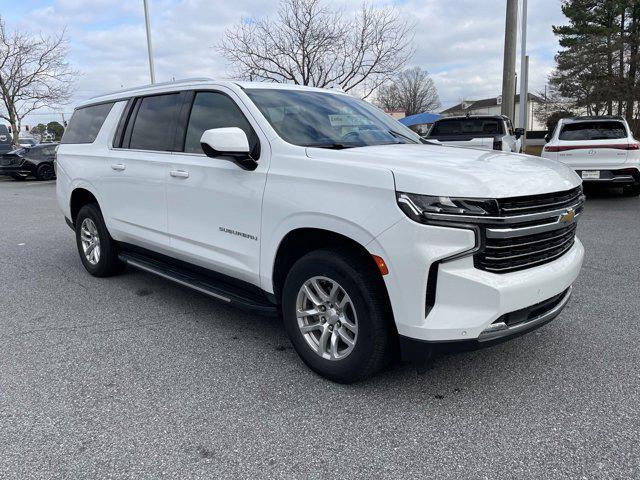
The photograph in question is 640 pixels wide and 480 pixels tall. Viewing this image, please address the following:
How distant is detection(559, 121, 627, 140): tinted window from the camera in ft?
33.9

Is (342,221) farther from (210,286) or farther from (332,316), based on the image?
(210,286)

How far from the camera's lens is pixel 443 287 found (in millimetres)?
2686

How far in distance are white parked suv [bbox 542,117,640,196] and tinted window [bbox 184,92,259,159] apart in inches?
317

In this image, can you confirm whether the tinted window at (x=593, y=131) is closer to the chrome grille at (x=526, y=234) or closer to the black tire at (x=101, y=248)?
the chrome grille at (x=526, y=234)

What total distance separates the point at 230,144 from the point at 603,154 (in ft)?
29.0

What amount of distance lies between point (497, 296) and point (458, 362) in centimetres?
101

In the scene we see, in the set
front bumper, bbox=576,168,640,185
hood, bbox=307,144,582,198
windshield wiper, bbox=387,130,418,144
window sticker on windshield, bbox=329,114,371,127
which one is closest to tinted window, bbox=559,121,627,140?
front bumper, bbox=576,168,640,185

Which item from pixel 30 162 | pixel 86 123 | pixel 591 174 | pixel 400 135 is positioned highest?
pixel 86 123

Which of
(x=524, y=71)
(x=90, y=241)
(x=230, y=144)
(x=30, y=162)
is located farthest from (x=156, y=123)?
(x=30, y=162)

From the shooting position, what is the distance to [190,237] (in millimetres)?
4113

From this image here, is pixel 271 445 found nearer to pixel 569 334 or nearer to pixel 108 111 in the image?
pixel 569 334

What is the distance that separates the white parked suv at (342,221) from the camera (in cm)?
269

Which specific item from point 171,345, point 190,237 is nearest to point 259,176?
point 190,237

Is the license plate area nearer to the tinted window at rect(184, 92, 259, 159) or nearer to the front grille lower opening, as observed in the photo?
the front grille lower opening
